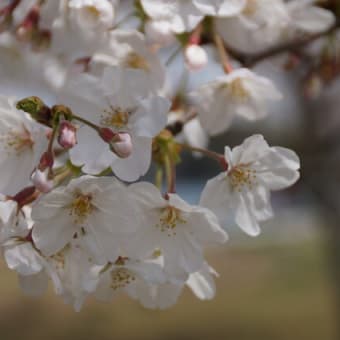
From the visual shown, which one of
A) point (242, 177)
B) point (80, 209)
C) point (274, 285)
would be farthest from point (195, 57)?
point (274, 285)

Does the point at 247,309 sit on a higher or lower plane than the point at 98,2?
lower

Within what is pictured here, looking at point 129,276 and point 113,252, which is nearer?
point 113,252

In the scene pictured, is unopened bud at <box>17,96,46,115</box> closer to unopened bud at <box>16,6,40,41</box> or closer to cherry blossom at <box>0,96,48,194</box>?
cherry blossom at <box>0,96,48,194</box>

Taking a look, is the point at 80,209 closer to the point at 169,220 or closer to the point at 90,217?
the point at 90,217

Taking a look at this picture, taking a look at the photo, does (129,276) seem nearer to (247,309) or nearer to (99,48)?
(99,48)

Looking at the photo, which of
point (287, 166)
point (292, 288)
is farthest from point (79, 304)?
point (292, 288)

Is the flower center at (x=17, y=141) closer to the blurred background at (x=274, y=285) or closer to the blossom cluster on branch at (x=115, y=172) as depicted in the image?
the blossom cluster on branch at (x=115, y=172)
